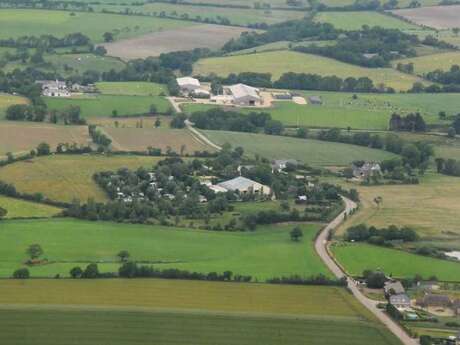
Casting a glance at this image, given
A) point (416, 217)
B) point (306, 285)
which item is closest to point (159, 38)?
point (416, 217)

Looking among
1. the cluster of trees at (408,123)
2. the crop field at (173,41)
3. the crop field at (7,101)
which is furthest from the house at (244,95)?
the crop field at (173,41)

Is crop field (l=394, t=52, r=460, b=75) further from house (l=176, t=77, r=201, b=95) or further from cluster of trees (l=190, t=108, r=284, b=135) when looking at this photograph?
cluster of trees (l=190, t=108, r=284, b=135)

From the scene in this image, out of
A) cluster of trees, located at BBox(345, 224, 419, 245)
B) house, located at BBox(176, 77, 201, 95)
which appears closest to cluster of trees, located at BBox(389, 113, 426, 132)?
house, located at BBox(176, 77, 201, 95)

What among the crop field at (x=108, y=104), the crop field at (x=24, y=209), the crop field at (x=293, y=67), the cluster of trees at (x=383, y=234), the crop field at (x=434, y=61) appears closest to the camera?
the cluster of trees at (x=383, y=234)

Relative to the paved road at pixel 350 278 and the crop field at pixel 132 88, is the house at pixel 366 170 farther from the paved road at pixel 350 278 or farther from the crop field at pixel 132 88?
the crop field at pixel 132 88

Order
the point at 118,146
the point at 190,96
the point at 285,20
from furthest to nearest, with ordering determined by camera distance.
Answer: the point at 285,20, the point at 190,96, the point at 118,146

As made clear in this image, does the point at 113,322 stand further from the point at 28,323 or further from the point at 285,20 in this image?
the point at 285,20
